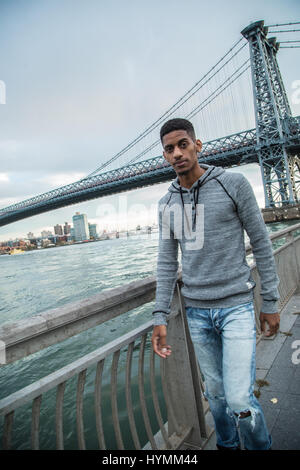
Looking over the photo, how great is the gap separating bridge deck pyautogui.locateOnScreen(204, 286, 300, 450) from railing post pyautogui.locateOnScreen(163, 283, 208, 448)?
125 millimetres

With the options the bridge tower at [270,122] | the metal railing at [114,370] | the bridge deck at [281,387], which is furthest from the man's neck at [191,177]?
the bridge tower at [270,122]

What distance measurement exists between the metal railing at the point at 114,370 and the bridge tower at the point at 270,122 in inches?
1107

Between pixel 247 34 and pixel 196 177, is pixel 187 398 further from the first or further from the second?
pixel 247 34

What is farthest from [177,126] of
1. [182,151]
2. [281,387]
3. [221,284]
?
[281,387]

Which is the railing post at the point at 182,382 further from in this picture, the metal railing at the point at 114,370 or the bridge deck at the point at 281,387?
the bridge deck at the point at 281,387

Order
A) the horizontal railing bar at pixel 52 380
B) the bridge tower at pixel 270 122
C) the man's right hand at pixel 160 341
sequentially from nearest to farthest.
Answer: the horizontal railing bar at pixel 52 380 → the man's right hand at pixel 160 341 → the bridge tower at pixel 270 122

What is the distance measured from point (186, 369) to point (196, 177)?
101 cm

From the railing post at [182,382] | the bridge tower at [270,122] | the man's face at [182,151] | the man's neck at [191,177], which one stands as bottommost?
the railing post at [182,382]

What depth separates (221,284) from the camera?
118cm

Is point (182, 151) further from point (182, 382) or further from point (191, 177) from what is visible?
point (182, 382)

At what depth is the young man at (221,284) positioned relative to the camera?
1.11m

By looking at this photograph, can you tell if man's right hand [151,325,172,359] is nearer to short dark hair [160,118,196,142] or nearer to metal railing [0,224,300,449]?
metal railing [0,224,300,449]

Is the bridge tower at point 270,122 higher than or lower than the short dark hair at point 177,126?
higher
